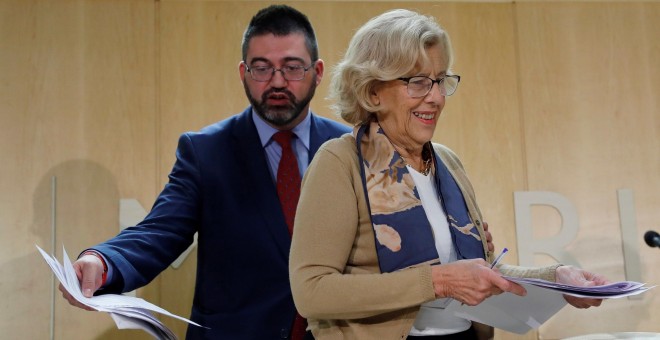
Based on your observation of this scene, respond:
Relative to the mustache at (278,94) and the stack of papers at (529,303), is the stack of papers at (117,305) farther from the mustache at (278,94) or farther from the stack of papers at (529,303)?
the mustache at (278,94)

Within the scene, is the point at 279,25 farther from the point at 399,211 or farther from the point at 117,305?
the point at 117,305

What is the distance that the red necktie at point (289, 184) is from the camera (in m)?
2.01

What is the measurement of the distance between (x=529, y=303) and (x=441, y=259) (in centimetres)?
19

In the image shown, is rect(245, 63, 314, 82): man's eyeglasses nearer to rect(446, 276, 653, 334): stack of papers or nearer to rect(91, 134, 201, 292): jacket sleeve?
rect(91, 134, 201, 292): jacket sleeve

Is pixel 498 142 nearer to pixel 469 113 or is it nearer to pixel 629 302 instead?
pixel 469 113

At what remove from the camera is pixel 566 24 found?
3.47 meters

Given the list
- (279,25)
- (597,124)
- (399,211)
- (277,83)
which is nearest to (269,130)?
(277,83)

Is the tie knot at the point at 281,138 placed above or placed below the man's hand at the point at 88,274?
above

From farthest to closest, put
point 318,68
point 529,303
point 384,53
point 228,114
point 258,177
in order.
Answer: point 228,114 < point 318,68 < point 258,177 < point 384,53 < point 529,303

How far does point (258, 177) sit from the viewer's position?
6.98 feet

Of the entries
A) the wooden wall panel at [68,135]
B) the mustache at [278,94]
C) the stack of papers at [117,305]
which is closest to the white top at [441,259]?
the stack of papers at [117,305]

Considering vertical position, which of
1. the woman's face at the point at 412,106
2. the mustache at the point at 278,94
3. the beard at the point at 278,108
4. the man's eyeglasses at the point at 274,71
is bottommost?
the woman's face at the point at 412,106

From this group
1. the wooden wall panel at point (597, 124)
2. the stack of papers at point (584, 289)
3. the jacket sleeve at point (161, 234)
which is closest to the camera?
the stack of papers at point (584, 289)

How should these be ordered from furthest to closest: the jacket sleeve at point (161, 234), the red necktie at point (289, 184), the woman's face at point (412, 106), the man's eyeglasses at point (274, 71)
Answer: the man's eyeglasses at point (274, 71) < the red necktie at point (289, 184) < the jacket sleeve at point (161, 234) < the woman's face at point (412, 106)
